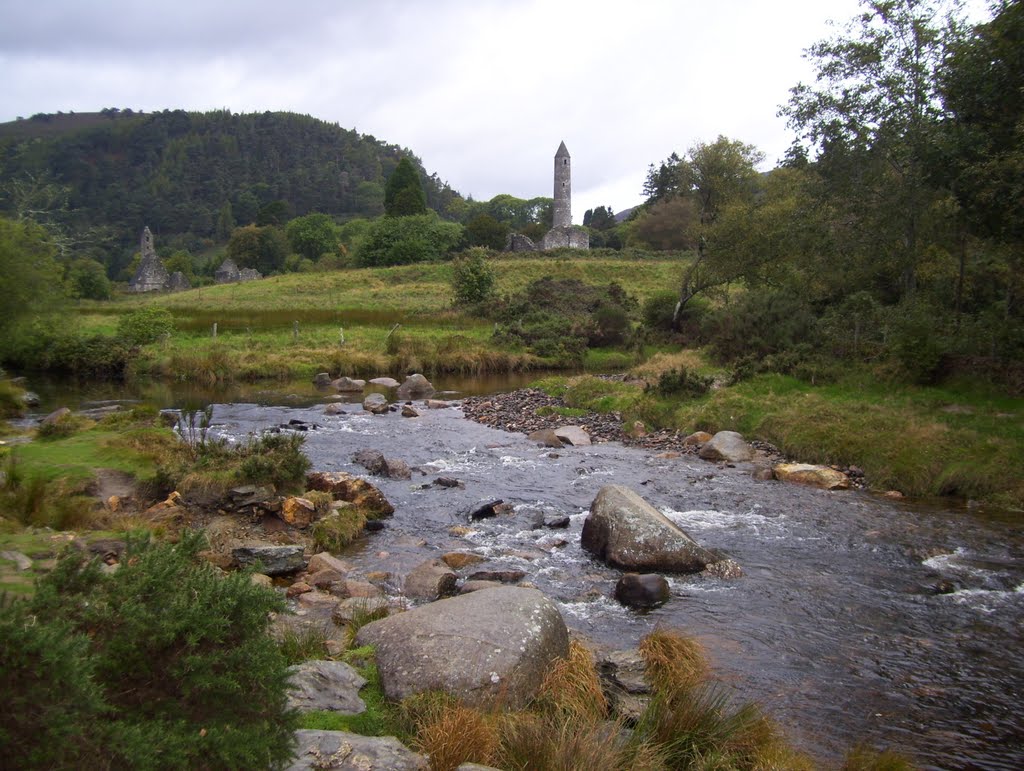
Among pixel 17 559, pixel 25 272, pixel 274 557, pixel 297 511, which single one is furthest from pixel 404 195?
pixel 17 559

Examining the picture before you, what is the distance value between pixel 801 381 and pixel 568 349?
1991cm

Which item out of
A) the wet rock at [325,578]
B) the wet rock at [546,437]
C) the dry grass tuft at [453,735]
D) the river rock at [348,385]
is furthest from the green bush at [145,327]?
the dry grass tuft at [453,735]

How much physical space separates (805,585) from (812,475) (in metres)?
6.50

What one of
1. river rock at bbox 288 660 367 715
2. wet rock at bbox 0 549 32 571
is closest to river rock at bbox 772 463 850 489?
river rock at bbox 288 660 367 715

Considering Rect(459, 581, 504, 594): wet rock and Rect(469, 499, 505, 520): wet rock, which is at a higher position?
Rect(459, 581, 504, 594): wet rock

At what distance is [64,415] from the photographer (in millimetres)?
18750

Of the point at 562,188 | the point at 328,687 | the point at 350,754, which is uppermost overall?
the point at 562,188

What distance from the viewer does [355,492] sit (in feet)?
46.7

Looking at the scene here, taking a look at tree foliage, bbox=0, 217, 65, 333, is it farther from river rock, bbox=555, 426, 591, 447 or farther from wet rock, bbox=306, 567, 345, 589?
wet rock, bbox=306, 567, 345, 589

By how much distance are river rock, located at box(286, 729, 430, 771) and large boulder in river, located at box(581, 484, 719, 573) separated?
6.34 m

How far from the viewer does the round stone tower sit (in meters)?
110

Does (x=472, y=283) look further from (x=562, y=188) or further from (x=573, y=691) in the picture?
(x=562, y=188)

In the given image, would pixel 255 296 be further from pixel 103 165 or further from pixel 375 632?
pixel 103 165

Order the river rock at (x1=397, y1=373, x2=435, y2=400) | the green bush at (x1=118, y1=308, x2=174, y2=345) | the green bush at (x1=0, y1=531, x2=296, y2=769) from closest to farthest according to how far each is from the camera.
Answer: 1. the green bush at (x1=0, y1=531, x2=296, y2=769)
2. the river rock at (x1=397, y1=373, x2=435, y2=400)
3. the green bush at (x1=118, y1=308, x2=174, y2=345)
